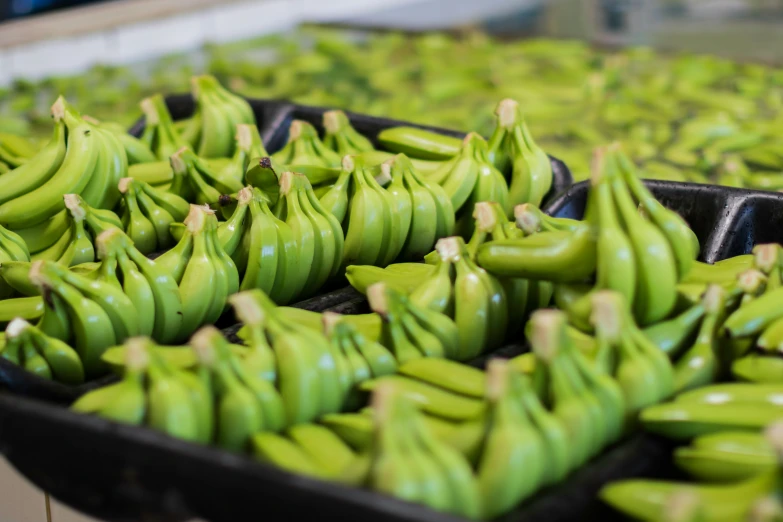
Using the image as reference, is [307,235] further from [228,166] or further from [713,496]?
[713,496]

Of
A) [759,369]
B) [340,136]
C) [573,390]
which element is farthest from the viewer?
[340,136]

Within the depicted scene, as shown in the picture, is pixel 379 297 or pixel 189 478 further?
pixel 379 297

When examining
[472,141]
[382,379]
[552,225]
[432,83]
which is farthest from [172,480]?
[432,83]

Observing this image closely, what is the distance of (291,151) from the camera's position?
1.80m

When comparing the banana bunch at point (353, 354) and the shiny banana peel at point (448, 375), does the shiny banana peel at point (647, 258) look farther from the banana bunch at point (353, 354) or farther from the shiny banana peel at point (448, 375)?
the banana bunch at point (353, 354)

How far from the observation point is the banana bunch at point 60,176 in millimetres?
1529

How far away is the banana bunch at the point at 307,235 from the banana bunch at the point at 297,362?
365mm

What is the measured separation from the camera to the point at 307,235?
1403 millimetres

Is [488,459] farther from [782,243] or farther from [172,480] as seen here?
[782,243]

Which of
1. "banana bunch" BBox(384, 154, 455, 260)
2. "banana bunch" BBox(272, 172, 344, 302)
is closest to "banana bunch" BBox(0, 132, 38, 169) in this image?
"banana bunch" BBox(272, 172, 344, 302)

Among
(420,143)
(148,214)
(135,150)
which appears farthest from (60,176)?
(420,143)

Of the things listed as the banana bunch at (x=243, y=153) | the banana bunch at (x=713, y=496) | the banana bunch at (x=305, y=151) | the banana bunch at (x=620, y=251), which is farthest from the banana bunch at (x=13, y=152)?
the banana bunch at (x=713, y=496)

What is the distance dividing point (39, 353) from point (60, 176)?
1.56 feet

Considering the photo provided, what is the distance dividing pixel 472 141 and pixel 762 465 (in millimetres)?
884
